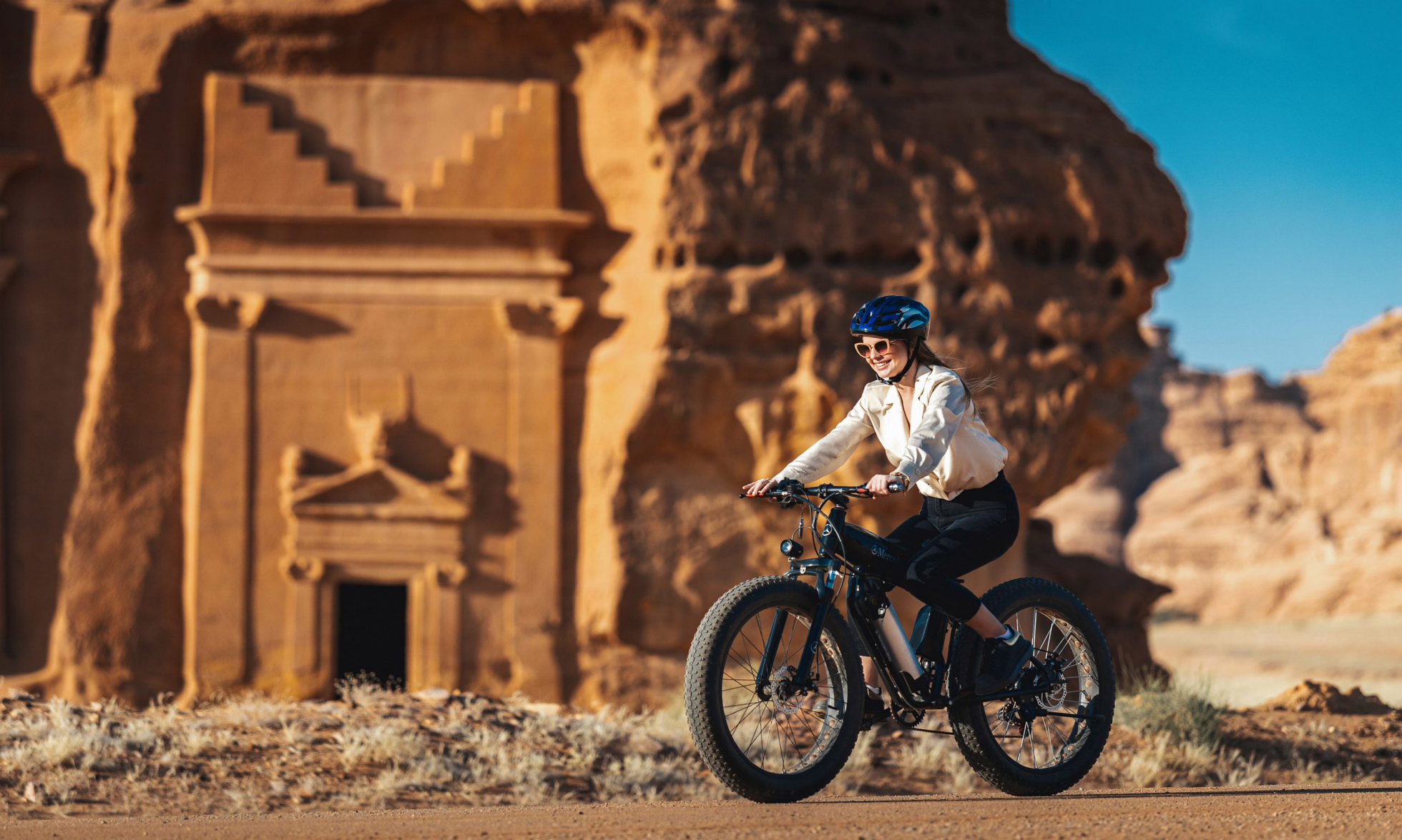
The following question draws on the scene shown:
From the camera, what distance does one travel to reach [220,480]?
16.7 meters

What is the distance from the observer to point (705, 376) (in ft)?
54.6

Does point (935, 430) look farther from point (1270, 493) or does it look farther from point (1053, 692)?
point (1270, 493)

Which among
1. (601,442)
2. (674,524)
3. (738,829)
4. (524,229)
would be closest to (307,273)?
(524,229)

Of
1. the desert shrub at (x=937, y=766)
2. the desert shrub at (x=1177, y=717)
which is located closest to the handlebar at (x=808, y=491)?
the desert shrub at (x=937, y=766)

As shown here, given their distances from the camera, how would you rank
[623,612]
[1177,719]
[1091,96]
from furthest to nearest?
[1091,96], [623,612], [1177,719]

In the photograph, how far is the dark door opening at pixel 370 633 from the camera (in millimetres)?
16906

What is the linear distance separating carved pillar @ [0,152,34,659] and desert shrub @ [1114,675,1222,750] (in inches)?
507

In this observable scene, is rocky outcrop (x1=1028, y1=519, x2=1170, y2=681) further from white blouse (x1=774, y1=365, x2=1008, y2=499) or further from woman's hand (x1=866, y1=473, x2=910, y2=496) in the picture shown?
woman's hand (x1=866, y1=473, x2=910, y2=496)

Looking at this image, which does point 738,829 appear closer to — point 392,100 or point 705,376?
point 705,376

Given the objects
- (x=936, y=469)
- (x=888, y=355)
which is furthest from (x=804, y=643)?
(x=888, y=355)

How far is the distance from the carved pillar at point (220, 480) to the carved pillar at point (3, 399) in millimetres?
2101

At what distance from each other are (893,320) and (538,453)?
11832mm

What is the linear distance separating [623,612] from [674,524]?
3.83 feet

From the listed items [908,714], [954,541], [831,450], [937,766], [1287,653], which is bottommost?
[1287,653]
